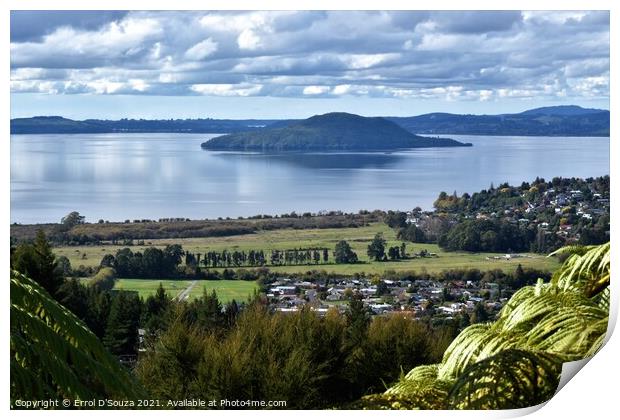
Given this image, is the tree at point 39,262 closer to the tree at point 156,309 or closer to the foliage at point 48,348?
the tree at point 156,309

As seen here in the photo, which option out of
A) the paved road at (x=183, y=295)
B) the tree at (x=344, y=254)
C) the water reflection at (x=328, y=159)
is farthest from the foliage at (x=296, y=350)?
the water reflection at (x=328, y=159)

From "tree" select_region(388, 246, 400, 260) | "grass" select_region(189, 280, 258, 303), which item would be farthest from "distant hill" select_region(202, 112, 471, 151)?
"grass" select_region(189, 280, 258, 303)

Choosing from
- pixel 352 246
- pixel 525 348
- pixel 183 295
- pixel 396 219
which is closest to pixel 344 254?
pixel 352 246

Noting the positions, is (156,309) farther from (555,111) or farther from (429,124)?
(555,111)

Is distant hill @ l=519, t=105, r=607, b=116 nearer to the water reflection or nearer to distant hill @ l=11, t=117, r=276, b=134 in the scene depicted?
the water reflection
